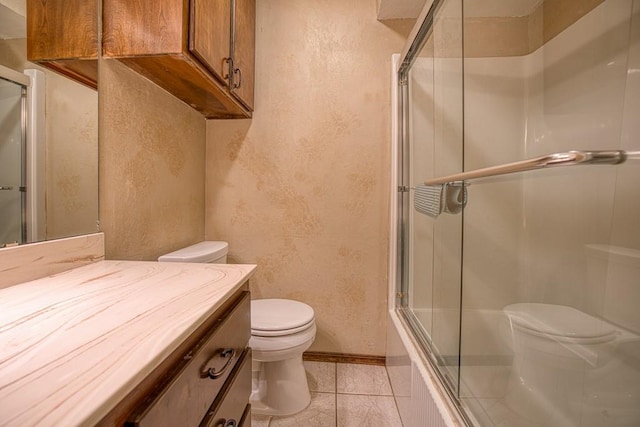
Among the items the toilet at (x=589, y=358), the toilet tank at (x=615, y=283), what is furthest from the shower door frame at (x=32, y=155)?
the toilet tank at (x=615, y=283)

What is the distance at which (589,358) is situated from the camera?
3.55ft

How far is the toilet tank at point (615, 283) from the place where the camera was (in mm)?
1050

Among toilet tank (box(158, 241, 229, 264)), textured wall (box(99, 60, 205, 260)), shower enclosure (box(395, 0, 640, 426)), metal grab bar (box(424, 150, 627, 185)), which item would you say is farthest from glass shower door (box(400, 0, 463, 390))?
textured wall (box(99, 60, 205, 260))

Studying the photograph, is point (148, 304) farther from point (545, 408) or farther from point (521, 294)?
point (521, 294)

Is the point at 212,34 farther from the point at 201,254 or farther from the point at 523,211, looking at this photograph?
the point at 523,211

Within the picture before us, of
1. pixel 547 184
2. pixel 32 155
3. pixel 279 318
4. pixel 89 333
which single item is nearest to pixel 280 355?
pixel 279 318

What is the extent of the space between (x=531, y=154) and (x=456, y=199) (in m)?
0.63

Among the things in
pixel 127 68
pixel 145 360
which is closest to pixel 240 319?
pixel 145 360

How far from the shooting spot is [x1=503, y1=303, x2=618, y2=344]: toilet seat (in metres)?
1.11

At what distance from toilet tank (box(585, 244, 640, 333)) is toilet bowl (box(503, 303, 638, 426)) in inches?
1.7

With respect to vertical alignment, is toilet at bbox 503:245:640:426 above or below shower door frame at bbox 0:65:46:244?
below

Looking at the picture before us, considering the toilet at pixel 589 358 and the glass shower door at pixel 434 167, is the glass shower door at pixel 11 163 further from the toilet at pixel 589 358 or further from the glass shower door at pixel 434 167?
the toilet at pixel 589 358

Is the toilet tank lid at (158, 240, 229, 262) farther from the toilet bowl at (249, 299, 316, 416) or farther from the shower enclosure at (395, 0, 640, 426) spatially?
the shower enclosure at (395, 0, 640, 426)

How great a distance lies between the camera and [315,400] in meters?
1.44
